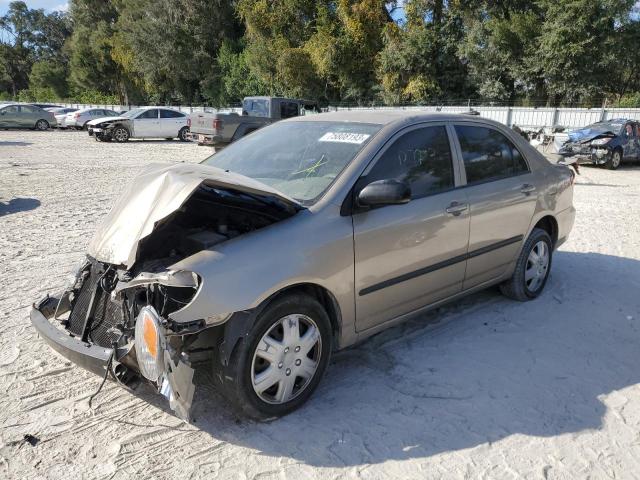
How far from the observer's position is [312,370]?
10.4 feet

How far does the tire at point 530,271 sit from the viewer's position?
4.77 metres

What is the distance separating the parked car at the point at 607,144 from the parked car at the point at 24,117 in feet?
85.4

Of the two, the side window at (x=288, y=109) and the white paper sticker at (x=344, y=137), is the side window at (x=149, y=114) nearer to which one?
the side window at (x=288, y=109)

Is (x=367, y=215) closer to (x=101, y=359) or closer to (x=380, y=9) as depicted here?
(x=101, y=359)

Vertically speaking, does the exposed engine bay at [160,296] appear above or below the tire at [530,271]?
above

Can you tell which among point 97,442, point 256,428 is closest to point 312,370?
point 256,428

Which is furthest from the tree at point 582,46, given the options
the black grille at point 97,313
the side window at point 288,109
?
the black grille at point 97,313

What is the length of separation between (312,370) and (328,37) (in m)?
33.3

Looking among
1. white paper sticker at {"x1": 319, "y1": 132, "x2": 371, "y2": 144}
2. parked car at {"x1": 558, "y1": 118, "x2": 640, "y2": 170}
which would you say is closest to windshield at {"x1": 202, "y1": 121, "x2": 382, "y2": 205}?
white paper sticker at {"x1": 319, "y1": 132, "x2": 371, "y2": 144}

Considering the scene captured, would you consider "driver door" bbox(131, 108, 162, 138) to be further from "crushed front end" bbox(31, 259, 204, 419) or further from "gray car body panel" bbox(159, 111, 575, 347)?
"crushed front end" bbox(31, 259, 204, 419)

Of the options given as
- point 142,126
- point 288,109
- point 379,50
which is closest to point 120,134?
point 142,126

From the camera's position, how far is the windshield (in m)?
3.47

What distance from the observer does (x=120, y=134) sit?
23141mm

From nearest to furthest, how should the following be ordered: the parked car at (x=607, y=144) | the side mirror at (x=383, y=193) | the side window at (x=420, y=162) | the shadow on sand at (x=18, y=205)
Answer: the side mirror at (x=383, y=193)
the side window at (x=420, y=162)
the shadow on sand at (x=18, y=205)
the parked car at (x=607, y=144)
